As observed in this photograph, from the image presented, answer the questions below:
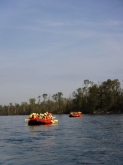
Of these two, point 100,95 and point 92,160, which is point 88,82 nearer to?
point 100,95

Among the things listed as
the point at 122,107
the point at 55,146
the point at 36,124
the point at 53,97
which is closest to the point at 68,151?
the point at 55,146

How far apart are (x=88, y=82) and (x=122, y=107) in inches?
739

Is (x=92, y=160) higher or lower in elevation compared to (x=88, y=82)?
lower

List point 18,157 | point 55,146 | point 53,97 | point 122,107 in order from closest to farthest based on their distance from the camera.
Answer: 1. point 18,157
2. point 55,146
3. point 122,107
4. point 53,97

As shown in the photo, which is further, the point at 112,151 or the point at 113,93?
the point at 113,93

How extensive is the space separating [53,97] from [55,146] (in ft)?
449

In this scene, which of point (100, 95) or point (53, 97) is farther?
point (53, 97)

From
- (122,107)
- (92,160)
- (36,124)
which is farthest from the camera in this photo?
(122,107)

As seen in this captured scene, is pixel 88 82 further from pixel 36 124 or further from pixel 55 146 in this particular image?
pixel 55 146

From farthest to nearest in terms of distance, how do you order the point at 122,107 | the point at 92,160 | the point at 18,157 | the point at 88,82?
1. the point at 88,82
2. the point at 122,107
3. the point at 18,157
4. the point at 92,160

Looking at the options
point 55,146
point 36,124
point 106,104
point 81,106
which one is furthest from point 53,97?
point 55,146

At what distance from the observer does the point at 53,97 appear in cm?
16475

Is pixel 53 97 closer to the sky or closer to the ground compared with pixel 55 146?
closer to the sky

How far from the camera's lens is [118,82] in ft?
427
